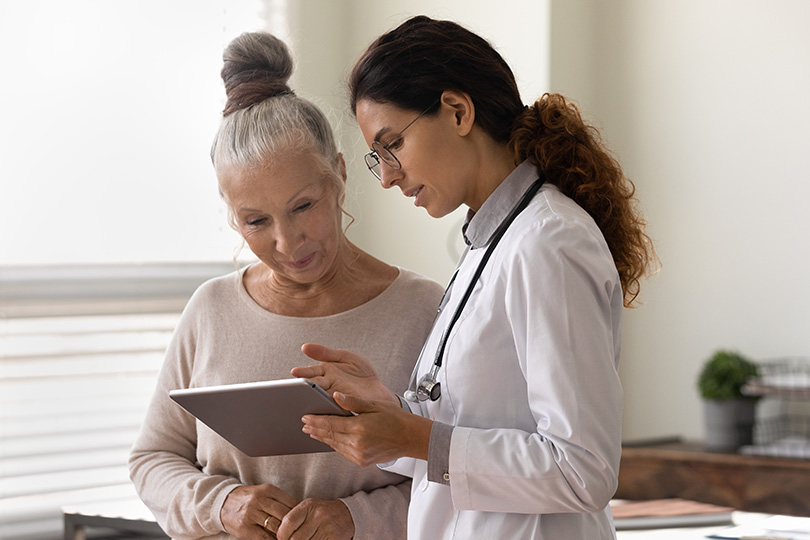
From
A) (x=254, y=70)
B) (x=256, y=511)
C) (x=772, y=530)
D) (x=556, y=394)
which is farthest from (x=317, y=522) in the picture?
(x=772, y=530)

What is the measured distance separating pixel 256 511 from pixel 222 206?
1.75m

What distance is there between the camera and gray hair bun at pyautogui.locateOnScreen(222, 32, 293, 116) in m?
1.76

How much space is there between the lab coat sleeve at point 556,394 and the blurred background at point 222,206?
574 millimetres

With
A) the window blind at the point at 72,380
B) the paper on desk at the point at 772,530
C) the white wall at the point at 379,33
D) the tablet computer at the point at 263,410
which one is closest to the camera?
the tablet computer at the point at 263,410

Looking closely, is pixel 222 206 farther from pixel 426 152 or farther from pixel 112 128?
pixel 426 152

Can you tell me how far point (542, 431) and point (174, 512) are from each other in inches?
33.9

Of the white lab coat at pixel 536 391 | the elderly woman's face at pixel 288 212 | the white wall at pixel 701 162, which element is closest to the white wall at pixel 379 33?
the white wall at pixel 701 162

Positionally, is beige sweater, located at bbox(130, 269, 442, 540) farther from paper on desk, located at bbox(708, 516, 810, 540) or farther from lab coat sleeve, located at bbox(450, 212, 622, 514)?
paper on desk, located at bbox(708, 516, 810, 540)

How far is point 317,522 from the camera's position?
5.08 ft

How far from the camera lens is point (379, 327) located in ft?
5.64

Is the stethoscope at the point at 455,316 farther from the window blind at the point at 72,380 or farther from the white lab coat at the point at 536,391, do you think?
the window blind at the point at 72,380

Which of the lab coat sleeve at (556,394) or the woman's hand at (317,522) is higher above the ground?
the lab coat sleeve at (556,394)

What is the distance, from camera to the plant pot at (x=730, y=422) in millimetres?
3566

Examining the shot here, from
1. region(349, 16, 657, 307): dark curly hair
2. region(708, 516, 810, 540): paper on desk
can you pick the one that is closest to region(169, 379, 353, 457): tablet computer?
region(349, 16, 657, 307): dark curly hair
